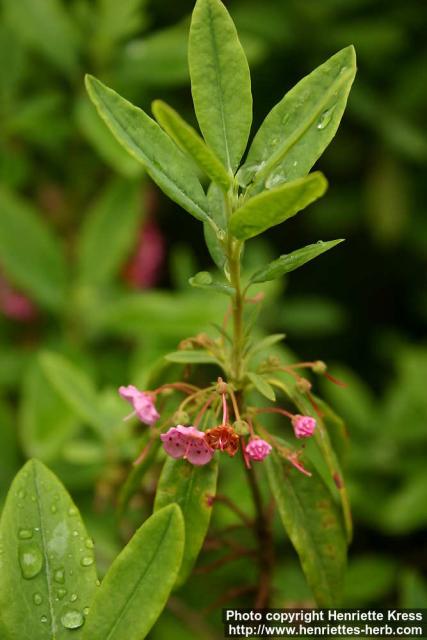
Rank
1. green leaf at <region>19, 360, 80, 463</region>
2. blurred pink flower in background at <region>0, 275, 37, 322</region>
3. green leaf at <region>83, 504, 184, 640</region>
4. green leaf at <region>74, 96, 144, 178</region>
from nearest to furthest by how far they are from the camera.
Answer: green leaf at <region>83, 504, 184, 640</region> < green leaf at <region>19, 360, 80, 463</region> < green leaf at <region>74, 96, 144, 178</region> < blurred pink flower in background at <region>0, 275, 37, 322</region>

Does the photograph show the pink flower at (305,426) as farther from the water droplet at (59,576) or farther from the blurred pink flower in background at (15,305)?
the blurred pink flower in background at (15,305)

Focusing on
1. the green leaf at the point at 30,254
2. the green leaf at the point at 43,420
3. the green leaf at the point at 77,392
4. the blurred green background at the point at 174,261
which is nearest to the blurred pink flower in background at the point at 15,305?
the blurred green background at the point at 174,261

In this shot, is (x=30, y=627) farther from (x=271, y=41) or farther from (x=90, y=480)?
(x=271, y=41)

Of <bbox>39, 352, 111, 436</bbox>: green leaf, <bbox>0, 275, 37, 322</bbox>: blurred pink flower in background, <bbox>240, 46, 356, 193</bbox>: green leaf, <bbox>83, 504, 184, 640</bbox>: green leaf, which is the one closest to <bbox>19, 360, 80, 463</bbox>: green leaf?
<bbox>39, 352, 111, 436</bbox>: green leaf

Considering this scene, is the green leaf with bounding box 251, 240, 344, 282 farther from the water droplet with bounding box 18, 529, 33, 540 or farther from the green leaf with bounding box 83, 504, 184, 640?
the water droplet with bounding box 18, 529, 33, 540

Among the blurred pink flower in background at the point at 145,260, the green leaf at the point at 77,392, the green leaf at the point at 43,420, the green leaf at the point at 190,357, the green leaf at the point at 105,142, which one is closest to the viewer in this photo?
the green leaf at the point at 190,357


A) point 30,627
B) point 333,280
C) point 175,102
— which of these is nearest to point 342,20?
point 175,102

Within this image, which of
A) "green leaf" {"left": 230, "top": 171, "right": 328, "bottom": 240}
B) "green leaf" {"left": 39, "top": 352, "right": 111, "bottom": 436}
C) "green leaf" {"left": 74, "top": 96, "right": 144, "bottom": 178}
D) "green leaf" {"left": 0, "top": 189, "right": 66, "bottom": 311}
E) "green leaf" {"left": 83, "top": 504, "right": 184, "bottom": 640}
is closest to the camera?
"green leaf" {"left": 230, "top": 171, "right": 328, "bottom": 240}
